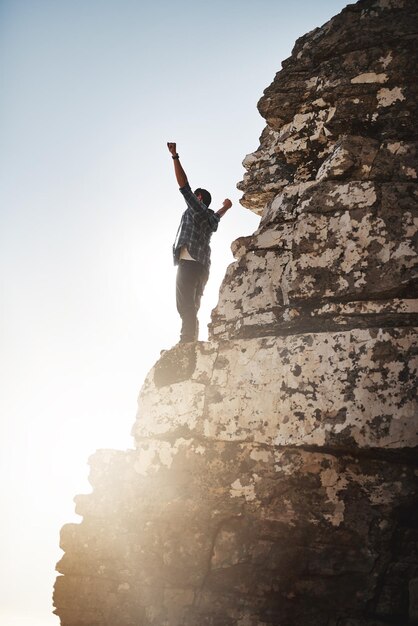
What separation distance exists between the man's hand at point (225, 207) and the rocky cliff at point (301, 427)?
112cm

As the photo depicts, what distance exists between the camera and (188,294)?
10.9 feet

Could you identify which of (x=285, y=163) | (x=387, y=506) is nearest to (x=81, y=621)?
(x=387, y=506)

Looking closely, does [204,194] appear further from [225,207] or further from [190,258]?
[190,258]

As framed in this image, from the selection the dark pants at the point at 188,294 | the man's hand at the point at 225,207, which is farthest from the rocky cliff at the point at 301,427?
the man's hand at the point at 225,207

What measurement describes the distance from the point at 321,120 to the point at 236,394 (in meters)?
1.86

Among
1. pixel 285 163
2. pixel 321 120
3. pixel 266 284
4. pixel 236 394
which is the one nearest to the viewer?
pixel 236 394

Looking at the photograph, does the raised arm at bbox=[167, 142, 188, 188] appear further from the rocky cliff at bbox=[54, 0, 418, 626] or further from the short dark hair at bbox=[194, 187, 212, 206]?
the rocky cliff at bbox=[54, 0, 418, 626]

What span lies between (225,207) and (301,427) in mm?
2368

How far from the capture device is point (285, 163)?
309 cm

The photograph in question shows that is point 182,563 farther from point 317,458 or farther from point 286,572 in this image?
point 317,458

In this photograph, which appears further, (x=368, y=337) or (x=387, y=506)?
(x=368, y=337)

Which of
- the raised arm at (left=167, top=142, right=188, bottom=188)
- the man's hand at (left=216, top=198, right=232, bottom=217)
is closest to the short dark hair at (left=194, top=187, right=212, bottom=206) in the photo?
the man's hand at (left=216, top=198, right=232, bottom=217)

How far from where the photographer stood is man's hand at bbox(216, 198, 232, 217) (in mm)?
3812

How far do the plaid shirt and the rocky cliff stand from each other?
77cm
